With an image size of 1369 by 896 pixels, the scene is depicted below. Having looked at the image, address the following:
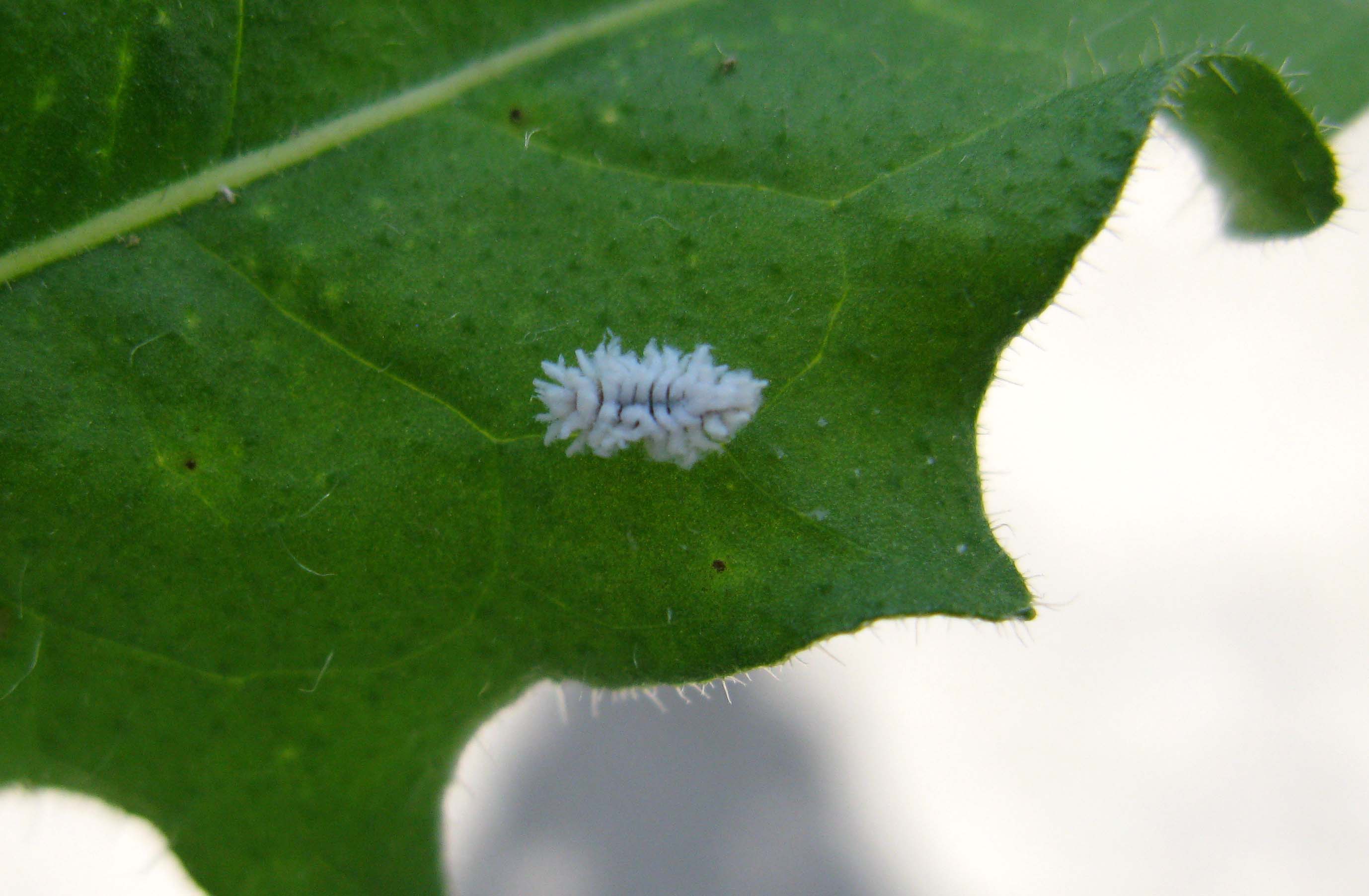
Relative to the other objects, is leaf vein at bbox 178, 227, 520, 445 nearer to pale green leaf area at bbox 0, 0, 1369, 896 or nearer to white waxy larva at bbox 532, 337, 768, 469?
pale green leaf area at bbox 0, 0, 1369, 896

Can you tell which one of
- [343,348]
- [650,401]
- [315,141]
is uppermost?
[315,141]

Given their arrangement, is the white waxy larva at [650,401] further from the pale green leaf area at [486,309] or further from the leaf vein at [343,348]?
the leaf vein at [343,348]

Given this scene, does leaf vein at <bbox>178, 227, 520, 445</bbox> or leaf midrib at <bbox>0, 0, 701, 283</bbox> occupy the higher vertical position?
leaf midrib at <bbox>0, 0, 701, 283</bbox>

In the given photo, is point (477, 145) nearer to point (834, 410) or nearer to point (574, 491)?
point (574, 491)

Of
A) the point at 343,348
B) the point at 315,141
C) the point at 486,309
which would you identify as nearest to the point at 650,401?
the point at 486,309

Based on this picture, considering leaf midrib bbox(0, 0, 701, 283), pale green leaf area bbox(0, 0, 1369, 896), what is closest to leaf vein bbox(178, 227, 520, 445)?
pale green leaf area bbox(0, 0, 1369, 896)

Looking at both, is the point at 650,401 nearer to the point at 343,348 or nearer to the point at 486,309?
the point at 486,309

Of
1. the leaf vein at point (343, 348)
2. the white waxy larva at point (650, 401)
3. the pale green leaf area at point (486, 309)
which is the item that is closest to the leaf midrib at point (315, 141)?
the pale green leaf area at point (486, 309)
